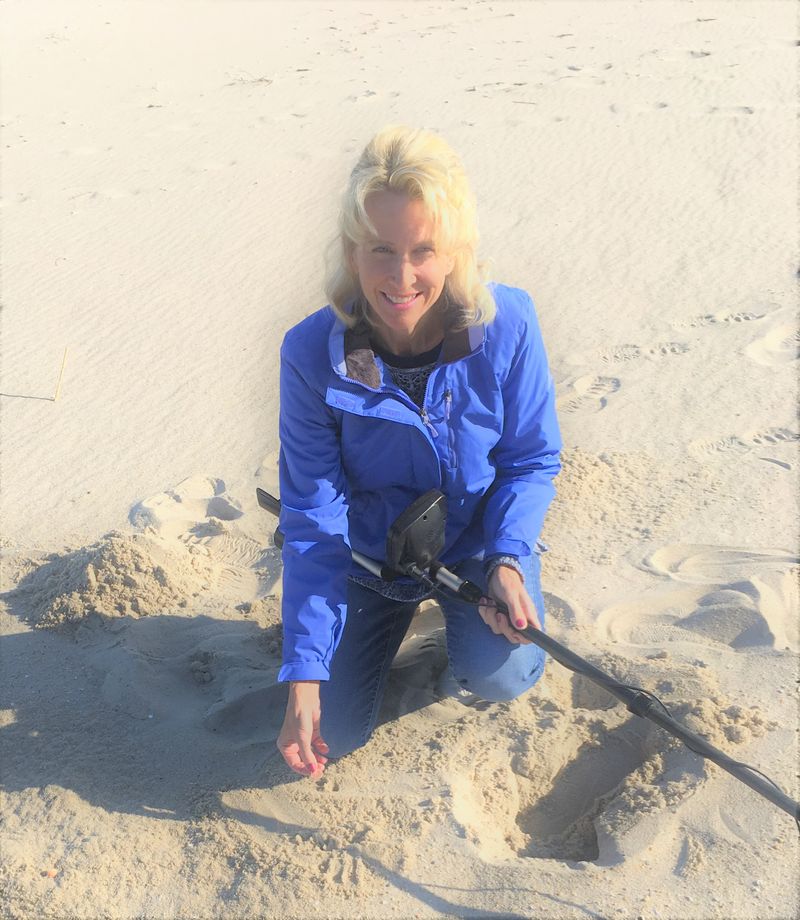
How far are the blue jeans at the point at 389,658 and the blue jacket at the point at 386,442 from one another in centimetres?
24

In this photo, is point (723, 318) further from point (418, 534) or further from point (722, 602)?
point (418, 534)

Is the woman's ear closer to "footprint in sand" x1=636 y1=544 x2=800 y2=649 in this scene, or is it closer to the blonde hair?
the blonde hair

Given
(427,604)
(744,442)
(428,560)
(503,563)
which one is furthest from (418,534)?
(744,442)

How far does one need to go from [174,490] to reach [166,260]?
9.63 feet

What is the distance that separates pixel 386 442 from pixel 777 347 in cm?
273

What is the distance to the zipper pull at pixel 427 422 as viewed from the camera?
2.52 meters

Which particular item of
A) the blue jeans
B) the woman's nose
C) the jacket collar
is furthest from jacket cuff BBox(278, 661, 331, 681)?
the woman's nose

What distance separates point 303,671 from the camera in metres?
2.39

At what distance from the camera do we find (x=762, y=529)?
11.3ft

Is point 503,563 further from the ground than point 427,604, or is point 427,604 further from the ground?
point 503,563

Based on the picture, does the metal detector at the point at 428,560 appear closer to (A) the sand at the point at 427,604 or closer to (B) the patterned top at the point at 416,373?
(B) the patterned top at the point at 416,373

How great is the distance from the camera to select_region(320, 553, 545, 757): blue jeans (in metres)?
2.71

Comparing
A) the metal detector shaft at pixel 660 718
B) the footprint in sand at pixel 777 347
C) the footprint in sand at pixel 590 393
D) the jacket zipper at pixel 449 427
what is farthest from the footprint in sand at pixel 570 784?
the footprint in sand at pixel 777 347

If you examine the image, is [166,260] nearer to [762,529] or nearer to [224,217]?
[224,217]
